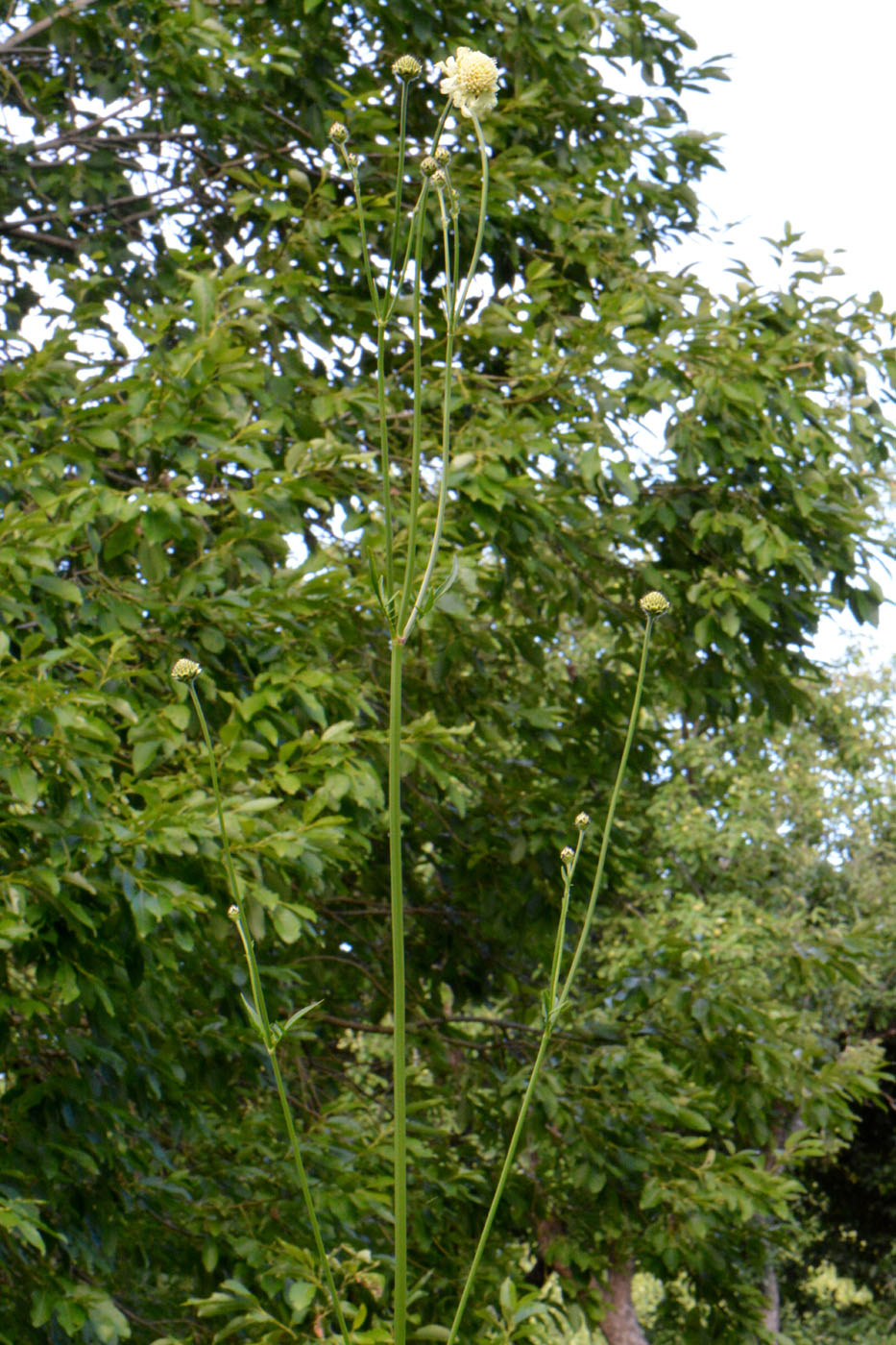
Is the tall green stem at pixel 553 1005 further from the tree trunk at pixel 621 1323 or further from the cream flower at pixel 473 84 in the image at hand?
the tree trunk at pixel 621 1323

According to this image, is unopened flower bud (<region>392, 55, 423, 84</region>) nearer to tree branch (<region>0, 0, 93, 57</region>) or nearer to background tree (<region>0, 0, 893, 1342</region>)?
background tree (<region>0, 0, 893, 1342</region>)

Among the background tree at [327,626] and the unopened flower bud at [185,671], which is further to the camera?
the background tree at [327,626]

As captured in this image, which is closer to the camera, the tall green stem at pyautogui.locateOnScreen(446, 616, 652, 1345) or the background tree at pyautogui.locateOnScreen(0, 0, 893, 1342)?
the tall green stem at pyautogui.locateOnScreen(446, 616, 652, 1345)

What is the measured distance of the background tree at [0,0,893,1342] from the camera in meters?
3.02

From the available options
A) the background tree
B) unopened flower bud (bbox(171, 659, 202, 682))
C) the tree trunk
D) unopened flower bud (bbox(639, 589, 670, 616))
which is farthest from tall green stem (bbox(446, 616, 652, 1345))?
the tree trunk

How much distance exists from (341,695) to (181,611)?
44cm

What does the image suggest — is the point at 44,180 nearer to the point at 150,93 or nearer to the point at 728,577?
the point at 150,93

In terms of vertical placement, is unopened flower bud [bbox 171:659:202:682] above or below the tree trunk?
above

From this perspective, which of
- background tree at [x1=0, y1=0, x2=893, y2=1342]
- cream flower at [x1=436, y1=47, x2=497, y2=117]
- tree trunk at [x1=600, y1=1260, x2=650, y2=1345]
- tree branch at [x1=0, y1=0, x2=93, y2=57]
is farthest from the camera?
tree trunk at [x1=600, y1=1260, x2=650, y2=1345]

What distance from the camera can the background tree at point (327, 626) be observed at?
3.02 m

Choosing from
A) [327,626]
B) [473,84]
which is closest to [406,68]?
[473,84]

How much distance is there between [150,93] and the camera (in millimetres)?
4746

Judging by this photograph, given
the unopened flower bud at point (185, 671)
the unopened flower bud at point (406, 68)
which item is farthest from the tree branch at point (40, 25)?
Result: the unopened flower bud at point (185, 671)

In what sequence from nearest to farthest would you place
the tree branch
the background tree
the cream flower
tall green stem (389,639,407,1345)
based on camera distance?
tall green stem (389,639,407,1345)
the cream flower
the background tree
the tree branch
